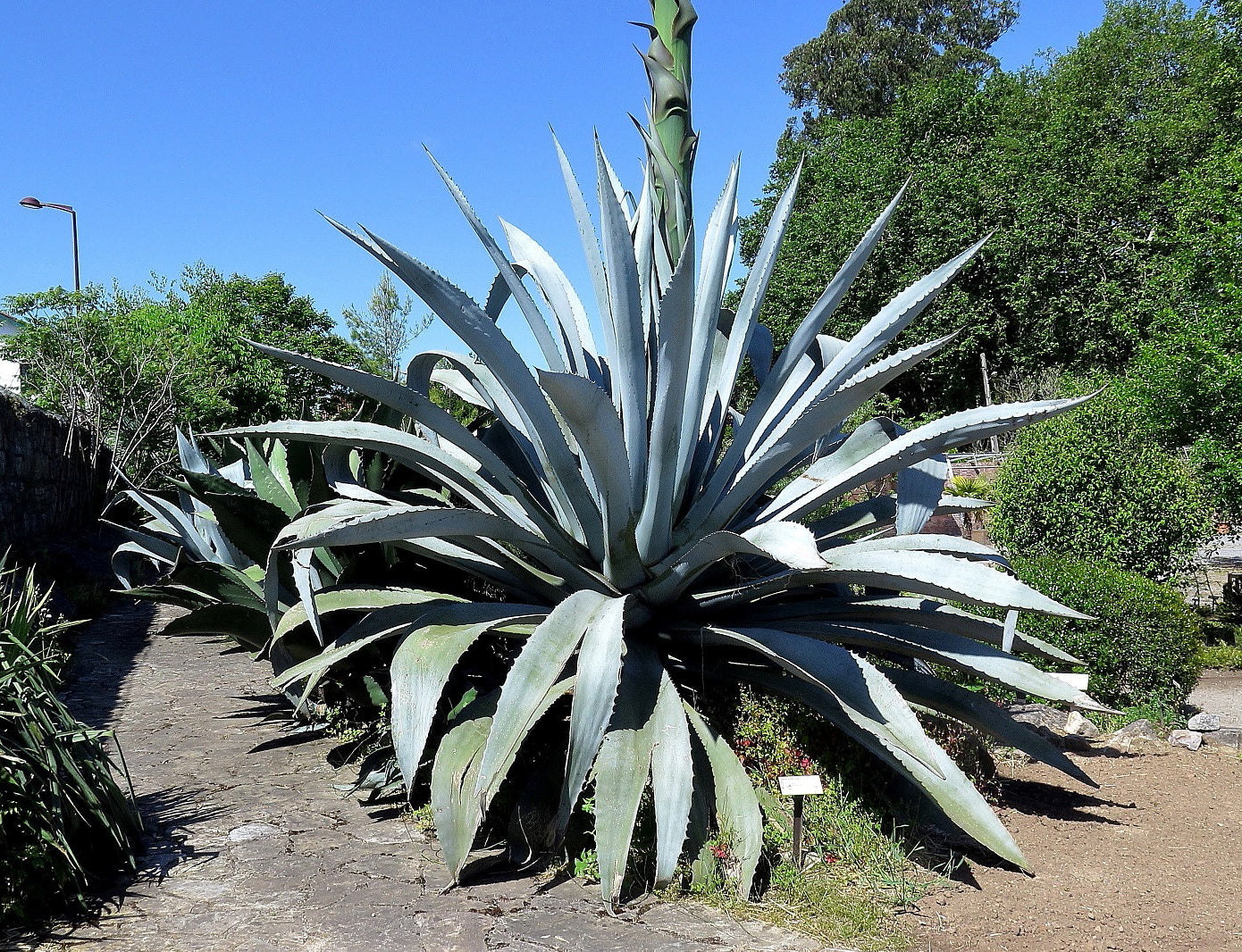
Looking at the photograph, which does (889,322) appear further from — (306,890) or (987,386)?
(987,386)

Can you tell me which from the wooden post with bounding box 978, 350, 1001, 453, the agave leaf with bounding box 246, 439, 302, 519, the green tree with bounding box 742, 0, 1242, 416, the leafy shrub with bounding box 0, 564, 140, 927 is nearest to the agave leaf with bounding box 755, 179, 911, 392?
A: the agave leaf with bounding box 246, 439, 302, 519

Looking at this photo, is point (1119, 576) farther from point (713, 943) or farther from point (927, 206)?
point (927, 206)

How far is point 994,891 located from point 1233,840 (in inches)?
46.2

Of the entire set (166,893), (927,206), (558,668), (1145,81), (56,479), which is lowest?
(166,893)

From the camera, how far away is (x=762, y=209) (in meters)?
29.7

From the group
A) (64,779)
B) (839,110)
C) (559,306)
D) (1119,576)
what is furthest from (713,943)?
(839,110)

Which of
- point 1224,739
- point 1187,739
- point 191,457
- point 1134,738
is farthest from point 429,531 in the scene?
point 1224,739

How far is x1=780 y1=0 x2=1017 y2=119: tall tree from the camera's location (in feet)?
107

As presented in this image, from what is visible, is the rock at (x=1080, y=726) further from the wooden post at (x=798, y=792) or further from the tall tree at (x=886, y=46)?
the tall tree at (x=886, y=46)

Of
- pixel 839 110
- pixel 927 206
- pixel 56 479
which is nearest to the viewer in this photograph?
pixel 56 479

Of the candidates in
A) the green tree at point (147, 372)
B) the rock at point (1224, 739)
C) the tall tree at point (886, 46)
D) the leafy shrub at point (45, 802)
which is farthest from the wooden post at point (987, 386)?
the leafy shrub at point (45, 802)

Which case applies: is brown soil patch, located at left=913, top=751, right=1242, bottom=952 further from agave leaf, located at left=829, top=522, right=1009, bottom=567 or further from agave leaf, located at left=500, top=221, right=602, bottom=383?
agave leaf, located at left=500, top=221, right=602, bottom=383

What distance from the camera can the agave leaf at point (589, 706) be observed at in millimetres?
2887

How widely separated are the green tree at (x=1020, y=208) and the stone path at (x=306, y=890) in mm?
21731
